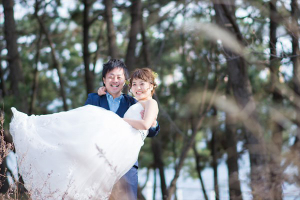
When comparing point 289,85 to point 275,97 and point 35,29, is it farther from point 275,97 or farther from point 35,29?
point 35,29

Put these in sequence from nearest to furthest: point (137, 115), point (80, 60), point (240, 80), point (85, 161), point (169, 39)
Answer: point (85, 161)
point (137, 115)
point (240, 80)
point (169, 39)
point (80, 60)

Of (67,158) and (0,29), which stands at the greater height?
(0,29)

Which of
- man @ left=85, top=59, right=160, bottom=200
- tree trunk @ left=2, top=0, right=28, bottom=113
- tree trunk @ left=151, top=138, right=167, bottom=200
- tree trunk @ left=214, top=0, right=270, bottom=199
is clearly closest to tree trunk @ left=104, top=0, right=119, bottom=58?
tree trunk @ left=214, top=0, right=270, bottom=199

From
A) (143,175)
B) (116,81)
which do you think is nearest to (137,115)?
(116,81)

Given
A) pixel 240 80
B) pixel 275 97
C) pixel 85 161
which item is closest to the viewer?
pixel 85 161

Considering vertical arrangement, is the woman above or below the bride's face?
below

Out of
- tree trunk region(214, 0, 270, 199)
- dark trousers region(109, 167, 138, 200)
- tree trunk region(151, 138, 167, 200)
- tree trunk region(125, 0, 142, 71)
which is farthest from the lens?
tree trunk region(151, 138, 167, 200)

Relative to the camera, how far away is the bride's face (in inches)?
120

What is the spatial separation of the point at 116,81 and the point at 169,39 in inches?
284

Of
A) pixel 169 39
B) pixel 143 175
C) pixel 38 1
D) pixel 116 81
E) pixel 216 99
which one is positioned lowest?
pixel 143 175

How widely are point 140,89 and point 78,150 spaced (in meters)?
0.63

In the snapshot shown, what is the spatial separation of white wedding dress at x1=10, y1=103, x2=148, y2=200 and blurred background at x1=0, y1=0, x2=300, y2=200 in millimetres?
1740

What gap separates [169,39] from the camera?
399 inches

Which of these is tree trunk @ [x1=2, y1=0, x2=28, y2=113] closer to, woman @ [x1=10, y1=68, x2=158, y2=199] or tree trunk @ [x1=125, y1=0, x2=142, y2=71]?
tree trunk @ [x1=125, y1=0, x2=142, y2=71]
